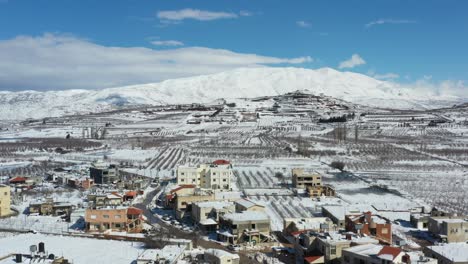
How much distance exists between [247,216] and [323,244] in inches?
92.5

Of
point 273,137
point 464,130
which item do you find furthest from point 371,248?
point 464,130

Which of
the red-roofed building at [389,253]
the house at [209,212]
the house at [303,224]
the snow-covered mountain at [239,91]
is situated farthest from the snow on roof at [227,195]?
the snow-covered mountain at [239,91]

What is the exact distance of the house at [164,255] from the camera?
8.57 meters

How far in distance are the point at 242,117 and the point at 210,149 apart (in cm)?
2686

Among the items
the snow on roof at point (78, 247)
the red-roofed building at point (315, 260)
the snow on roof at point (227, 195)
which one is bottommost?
the snow on roof at point (78, 247)

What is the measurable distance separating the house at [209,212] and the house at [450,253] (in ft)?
15.7

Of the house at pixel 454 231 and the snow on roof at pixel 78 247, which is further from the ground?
the house at pixel 454 231

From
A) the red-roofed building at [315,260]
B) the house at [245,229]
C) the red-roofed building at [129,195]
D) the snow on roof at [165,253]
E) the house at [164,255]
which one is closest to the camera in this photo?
the house at [164,255]

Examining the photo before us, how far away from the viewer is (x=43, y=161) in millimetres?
25469

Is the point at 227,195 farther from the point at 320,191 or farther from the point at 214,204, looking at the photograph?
the point at 320,191

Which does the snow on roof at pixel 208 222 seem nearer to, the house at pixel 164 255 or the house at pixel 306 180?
the house at pixel 164 255

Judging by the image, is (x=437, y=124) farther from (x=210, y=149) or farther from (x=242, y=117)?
(x=210, y=149)

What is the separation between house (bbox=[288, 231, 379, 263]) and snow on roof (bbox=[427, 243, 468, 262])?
1063mm

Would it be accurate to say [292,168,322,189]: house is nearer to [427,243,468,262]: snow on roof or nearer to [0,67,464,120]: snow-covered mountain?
[427,243,468,262]: snow on roof
